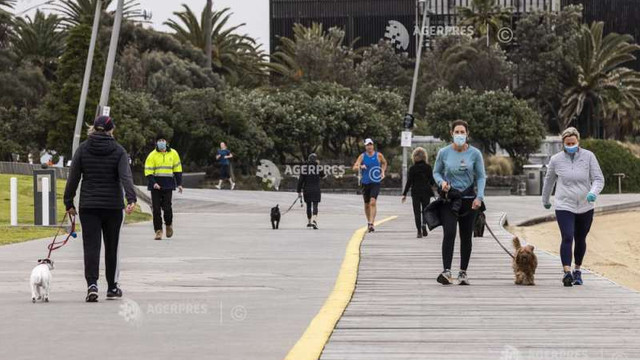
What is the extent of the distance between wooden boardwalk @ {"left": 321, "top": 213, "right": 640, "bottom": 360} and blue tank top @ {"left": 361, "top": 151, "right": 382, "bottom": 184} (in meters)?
8.15

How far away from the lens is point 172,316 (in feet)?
38.2

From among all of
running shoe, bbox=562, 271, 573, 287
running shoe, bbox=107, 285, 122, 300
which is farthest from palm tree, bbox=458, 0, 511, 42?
running shoe, bbox=107, 285, 122, 300

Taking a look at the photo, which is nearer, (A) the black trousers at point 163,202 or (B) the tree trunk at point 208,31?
(A) the black trousers at point 163,202

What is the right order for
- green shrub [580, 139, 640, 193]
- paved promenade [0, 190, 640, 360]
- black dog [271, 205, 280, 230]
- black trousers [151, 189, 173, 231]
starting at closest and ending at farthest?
paved promenade [0, 190, 640, 360] → black trousers [151, 189, 173, 231] → black dog [271, 205, 280, 230] → green shrub [580, 139, 640, 193]

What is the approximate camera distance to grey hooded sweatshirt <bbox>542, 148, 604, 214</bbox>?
49.5ft

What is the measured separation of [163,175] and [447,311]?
518 inches

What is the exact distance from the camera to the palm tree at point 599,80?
A: 88750 mm

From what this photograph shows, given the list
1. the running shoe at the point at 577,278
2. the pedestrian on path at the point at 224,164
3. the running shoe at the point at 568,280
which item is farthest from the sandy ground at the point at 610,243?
the pedestrian on path at the point at 224,164

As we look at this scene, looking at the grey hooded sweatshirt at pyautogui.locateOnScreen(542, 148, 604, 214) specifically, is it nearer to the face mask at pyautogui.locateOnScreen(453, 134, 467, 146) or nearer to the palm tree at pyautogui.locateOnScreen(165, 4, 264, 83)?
the face mask at pyautogui.locateOnScreen(453, 134, 467, 146)

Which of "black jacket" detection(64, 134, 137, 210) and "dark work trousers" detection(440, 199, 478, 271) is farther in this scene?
"dark work trousers" detection(440, 199, 478, 271)

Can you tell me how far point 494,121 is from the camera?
2970 inches

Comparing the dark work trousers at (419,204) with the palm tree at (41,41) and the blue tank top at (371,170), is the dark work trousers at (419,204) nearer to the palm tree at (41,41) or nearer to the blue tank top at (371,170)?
the blue tank top at (371,170)

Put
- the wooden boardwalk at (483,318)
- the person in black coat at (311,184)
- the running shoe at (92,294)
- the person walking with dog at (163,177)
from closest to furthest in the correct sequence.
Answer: the wooden boardwalk at (483,318) < the running shoe at (92,294) < the person walking with dog at (163,177) < the person in black coat at (311,184)

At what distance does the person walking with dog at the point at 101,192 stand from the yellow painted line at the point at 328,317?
6.97 ft
